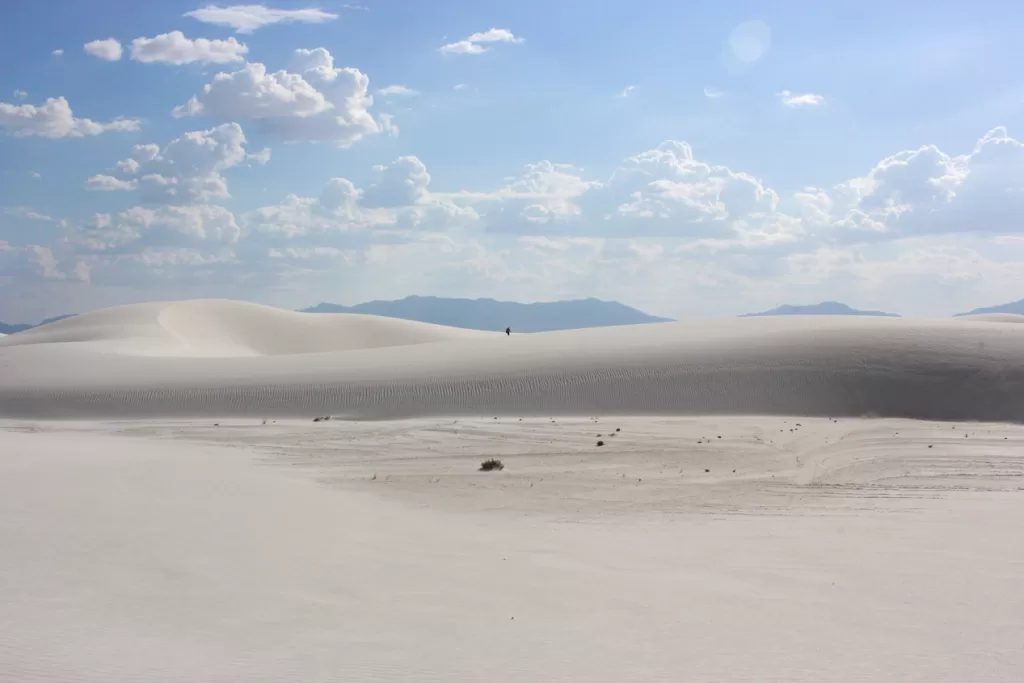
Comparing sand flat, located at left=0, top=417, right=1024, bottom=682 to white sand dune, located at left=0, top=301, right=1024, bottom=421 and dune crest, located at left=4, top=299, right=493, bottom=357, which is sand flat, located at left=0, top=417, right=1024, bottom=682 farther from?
dune crest, located at left=4, top=299, right=493, bottom=357

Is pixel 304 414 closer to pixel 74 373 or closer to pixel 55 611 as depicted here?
pixel 74 373

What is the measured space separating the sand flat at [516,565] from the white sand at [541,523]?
0.04 m

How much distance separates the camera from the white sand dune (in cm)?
2400

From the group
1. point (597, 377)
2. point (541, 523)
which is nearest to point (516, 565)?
point (541, 523)

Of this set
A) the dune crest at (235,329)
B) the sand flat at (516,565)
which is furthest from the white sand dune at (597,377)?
the dune crest at (235,329)

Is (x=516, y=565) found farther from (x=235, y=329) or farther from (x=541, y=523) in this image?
(x=235, y=329)

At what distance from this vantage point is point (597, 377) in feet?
84.9

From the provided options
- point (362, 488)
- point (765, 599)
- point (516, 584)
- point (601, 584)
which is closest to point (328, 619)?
point (516, 584)

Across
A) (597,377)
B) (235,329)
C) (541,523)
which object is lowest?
(541,523)

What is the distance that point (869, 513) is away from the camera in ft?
37.0

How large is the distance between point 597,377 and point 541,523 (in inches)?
588

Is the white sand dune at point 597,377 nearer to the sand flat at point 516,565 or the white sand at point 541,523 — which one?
the white sand at point 541,523

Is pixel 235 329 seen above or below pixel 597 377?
above

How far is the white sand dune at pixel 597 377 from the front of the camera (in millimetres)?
24000
